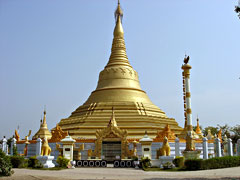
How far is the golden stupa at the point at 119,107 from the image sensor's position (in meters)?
34.4

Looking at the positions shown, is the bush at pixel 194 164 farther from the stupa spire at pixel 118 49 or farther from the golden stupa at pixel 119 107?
the stupa spire at pixel 118 49

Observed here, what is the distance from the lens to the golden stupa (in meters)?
34.4

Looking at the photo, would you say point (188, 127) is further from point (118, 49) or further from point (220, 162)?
point (118, 49)

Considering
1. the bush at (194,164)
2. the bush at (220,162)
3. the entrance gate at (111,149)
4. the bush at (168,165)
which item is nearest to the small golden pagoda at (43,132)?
the entrance gate at (111,149)

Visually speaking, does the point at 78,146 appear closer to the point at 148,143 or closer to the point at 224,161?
the point at 148,143

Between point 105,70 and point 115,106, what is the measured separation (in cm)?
815

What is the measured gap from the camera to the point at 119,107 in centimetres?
3784

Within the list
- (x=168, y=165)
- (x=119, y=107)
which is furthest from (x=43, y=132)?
(x=168, y=165)

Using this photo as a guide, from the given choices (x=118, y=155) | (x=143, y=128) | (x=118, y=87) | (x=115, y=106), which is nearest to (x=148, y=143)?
(x=118, y=155)

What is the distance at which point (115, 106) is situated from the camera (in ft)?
125

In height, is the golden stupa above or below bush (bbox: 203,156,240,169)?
above

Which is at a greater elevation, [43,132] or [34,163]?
[43,132]

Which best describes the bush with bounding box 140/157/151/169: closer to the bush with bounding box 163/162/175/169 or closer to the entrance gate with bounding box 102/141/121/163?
the bush with bounding box 163/162/175/169

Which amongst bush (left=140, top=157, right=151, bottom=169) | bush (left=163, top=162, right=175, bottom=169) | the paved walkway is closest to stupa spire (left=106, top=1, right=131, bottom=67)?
bush (left=140, top=157, right=151, bottom=169)
